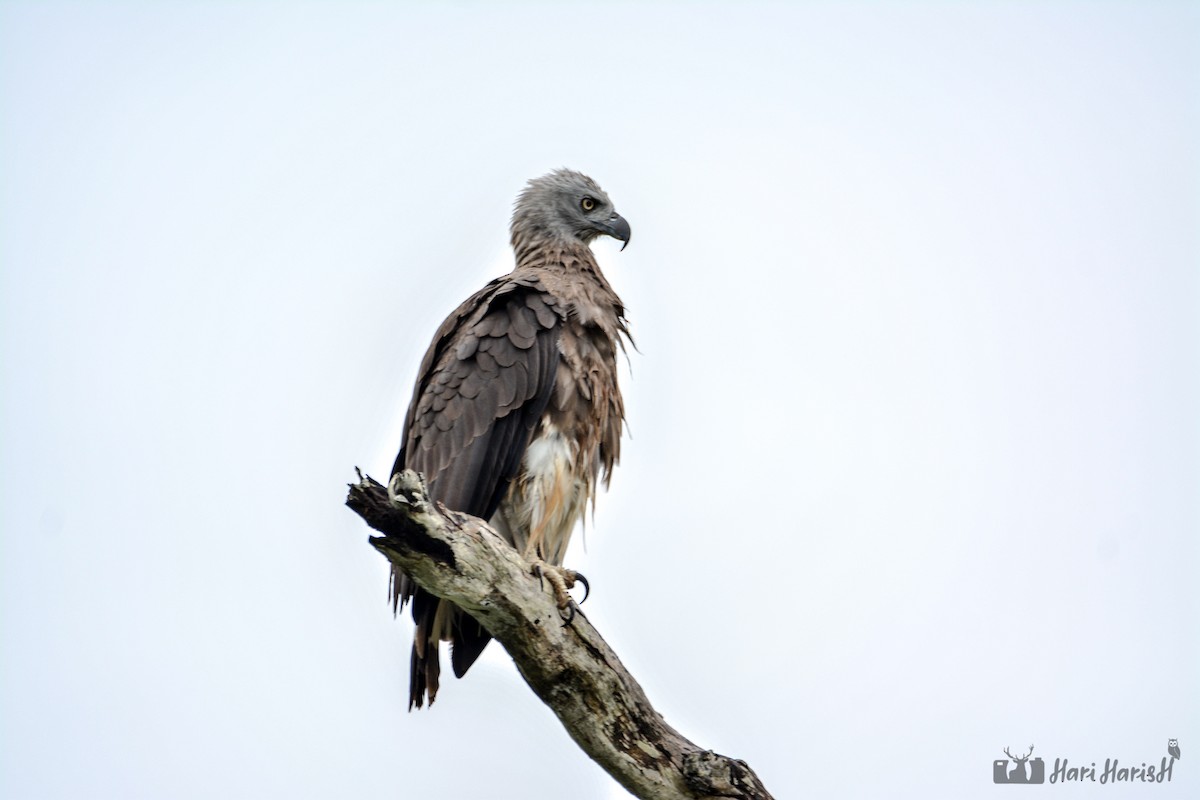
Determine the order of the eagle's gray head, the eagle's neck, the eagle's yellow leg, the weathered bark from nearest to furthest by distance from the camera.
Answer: the weathered bark
the eagle's yellow leg
the eagle's neck
the eagle's gray head

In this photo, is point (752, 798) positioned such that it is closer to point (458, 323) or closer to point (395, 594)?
point (395, 594)

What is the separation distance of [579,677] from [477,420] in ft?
4.98

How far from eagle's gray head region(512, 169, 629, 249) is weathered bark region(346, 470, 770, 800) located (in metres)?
3.07

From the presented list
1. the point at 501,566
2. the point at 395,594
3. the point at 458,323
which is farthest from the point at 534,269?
the point at 501,566

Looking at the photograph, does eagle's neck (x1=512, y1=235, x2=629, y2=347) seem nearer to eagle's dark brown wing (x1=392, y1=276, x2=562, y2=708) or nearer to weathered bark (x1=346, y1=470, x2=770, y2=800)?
eagle's dark brown wing (x1=392, y1=276, x2=562, y2=708)

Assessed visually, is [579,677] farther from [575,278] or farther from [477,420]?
[575,278]

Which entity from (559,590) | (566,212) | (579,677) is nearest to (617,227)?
(566,212)

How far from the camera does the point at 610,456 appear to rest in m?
6.31

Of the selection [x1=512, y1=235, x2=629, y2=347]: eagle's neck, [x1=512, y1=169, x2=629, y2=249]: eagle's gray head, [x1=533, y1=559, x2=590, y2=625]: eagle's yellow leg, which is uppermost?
[x1=512, y1=169, x2=629, y2=249]: eagle's gray head

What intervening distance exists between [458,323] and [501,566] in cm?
197

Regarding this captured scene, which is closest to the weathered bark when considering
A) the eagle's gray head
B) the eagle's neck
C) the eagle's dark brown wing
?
the eagle's dark brown wing

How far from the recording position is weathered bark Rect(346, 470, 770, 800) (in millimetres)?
4434

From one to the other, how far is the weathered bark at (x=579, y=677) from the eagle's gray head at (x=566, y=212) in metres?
3.07

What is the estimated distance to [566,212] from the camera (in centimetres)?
723
